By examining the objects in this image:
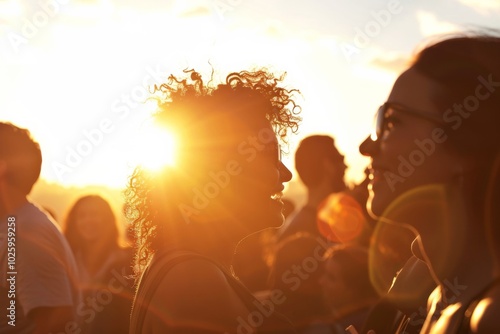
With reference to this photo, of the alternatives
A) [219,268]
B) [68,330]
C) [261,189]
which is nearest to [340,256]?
[68,330]

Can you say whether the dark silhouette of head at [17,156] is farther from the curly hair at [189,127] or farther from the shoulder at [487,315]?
the shoulder at [487,315]

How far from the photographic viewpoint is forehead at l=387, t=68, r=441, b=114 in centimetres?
257

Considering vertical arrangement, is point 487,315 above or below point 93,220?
above

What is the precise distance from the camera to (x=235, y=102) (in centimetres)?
317

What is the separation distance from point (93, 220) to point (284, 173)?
24.1ft

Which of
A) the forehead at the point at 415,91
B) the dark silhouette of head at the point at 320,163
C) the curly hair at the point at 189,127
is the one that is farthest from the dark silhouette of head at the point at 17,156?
the forehead at the point at 415,91

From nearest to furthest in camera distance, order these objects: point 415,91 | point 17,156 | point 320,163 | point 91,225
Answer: point 415,91, point 17,156, point 320,163, point 91,225

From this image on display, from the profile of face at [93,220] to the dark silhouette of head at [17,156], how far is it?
467cm

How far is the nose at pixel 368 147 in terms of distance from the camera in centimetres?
270

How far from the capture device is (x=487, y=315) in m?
1.96

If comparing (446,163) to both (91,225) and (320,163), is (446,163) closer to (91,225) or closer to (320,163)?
(320,163)

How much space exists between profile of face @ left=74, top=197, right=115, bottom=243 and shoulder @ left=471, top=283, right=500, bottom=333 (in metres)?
8.44

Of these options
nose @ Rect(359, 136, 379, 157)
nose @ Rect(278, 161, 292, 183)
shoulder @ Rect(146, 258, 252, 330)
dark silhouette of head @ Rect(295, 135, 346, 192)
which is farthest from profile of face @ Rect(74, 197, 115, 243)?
nose @ Rect(359, 136, 379, 157)

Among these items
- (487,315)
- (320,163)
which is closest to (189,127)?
(487,315)
